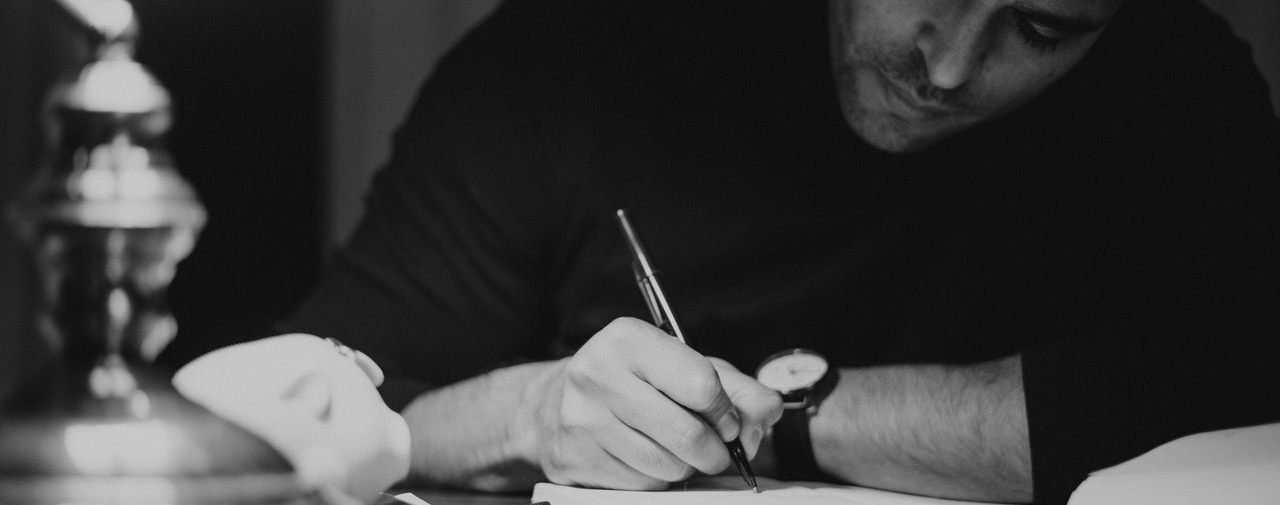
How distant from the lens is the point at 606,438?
2.81 feet

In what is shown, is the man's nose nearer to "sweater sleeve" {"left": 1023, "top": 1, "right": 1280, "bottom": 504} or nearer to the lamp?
"sweater sleeve" {"left": 1023, "top": 1, "right": 1280, "bottom": 504}

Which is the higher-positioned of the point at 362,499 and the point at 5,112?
the point at 5,112

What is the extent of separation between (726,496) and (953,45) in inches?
22.3

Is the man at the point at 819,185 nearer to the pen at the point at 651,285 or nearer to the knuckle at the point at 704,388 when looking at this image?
the pen at the point at 651,285

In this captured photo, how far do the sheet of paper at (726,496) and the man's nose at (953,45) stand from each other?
0.46 metres

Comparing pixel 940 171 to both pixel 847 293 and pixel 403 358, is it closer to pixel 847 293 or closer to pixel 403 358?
pixel 847 293

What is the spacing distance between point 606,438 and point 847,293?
0.50 metres

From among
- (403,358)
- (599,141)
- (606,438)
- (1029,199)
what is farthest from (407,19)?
(606,438)

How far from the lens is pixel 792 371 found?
1.06 metres

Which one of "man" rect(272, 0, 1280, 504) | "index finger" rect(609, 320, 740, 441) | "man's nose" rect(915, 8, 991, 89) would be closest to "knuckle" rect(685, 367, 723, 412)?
"index finger" rect(609, 320, 740, 441)

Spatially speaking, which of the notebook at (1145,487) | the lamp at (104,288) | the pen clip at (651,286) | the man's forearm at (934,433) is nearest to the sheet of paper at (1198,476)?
the notebook at (1145,487)

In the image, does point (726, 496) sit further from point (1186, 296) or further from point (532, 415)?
point (1186, 296)

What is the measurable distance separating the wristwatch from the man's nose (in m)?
0.33

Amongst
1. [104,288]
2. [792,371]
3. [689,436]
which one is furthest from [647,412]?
[104,288]
